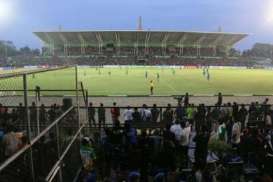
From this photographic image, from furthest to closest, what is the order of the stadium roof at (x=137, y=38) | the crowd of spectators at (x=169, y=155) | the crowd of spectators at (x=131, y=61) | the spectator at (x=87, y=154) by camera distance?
the stadium roof at (x=137, y=38)
the crowd of spectators at (x=131, y=61)
the spectator at (x=87, y=154)
the crowd of spectators at (x=169, y=155)

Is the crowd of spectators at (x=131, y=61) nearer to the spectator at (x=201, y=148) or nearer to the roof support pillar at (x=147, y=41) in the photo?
the roof support pillar at (x=147, y=41)

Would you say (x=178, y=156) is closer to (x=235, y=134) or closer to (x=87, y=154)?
(x=235, y=134)

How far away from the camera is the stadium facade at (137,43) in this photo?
107m

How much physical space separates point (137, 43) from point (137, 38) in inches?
168

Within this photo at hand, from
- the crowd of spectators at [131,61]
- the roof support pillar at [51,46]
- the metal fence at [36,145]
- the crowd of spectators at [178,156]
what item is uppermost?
the roof support pillar at [51,46]

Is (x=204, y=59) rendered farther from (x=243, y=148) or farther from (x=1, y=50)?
(x=243, y=148)

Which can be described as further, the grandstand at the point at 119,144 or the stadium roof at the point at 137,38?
the stadium roof at the point at 137,38

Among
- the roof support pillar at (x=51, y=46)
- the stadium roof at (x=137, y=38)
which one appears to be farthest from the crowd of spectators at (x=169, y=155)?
the roof support pillar at (x=51, y=46)

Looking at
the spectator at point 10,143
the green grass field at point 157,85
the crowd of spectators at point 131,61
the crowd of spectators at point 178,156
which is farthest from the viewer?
the crowd of spectators at point 131,61

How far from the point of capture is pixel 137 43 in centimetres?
11269

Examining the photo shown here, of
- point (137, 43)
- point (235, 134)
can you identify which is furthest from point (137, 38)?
point (235, 134)

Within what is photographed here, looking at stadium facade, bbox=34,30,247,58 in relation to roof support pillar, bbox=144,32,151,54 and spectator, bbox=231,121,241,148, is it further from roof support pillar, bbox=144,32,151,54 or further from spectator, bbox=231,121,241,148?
spectator, bbox=231,121,241,148

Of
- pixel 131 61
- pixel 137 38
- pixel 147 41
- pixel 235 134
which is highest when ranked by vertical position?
pixel 137 38

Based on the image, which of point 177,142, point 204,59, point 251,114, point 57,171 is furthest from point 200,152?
point 204,59
